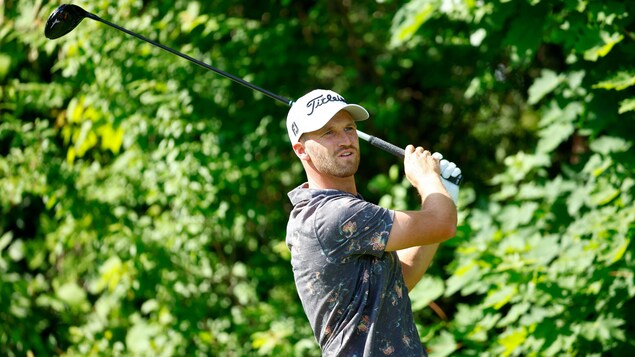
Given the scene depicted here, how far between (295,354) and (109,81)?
1.85 m

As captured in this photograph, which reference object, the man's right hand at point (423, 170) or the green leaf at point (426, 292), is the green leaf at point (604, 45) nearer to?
the green leaf at point (426, 292)

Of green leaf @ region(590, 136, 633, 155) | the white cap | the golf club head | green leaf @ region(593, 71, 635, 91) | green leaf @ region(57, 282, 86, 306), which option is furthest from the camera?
green leaf @ region(57, 282, 86, 306)

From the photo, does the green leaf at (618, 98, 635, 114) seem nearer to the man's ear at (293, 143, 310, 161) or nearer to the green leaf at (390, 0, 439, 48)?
the green leaf at (390, 0, 439, 48)

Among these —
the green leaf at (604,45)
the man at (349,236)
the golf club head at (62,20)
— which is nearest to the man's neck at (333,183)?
the man at (349,236)

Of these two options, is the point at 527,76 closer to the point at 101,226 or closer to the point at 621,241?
the point at 621,241

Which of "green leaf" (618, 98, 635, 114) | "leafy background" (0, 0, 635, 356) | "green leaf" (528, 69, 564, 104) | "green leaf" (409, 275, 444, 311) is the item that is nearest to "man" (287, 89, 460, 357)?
"green leaf" (618, 98, 635, 114)

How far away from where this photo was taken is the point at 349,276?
2475mm

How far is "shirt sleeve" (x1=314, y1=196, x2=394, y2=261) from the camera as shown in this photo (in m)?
2.41

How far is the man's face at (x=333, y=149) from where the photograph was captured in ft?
8.46

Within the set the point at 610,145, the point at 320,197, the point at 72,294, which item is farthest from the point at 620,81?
the point at 72,294

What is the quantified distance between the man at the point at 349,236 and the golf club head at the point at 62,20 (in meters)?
1.13

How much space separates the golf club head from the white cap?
1.08m

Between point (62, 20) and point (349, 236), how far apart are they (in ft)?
5.08

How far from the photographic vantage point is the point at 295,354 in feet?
16.5
